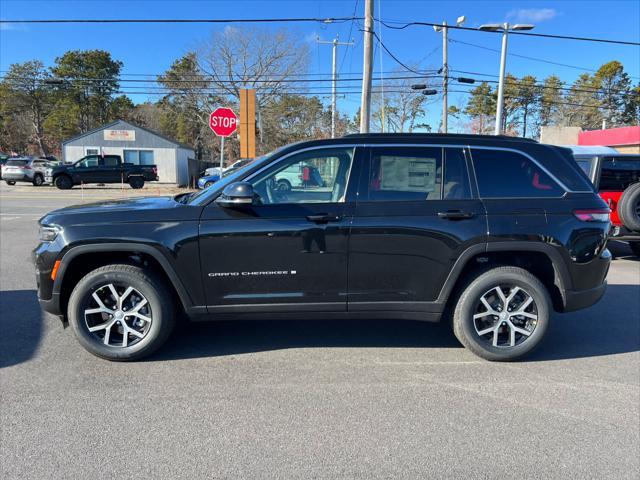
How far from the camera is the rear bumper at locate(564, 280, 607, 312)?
3654mm

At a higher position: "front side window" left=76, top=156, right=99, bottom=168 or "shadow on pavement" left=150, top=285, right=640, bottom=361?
"front side window" left=76, top=156, right=99, bottom=168

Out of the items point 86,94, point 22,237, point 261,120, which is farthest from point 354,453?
point 86,94

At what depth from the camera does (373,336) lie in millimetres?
4242

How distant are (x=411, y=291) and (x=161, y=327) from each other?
2.12 meters

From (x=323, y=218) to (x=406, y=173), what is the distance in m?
0.85

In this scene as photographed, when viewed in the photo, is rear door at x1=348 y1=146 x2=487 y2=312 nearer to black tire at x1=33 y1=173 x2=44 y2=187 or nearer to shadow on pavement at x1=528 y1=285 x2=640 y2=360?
shadow on pavement at x1=528 y1=285 x2=640 y2=360

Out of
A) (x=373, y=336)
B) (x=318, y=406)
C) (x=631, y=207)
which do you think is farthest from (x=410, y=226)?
(x=631, y=207)

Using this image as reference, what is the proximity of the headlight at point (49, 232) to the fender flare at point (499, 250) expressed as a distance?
10.5ft

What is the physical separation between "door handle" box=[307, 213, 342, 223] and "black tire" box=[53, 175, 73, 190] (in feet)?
85.7

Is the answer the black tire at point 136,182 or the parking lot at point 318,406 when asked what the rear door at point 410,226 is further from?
the black tire at point 136,182

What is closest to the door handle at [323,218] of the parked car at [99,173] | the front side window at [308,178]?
the front side window at [308,178]

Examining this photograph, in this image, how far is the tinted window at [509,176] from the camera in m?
3.62

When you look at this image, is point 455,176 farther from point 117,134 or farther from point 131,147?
point 117,134

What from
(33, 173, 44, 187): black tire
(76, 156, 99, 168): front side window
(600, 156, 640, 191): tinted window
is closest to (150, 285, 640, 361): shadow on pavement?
(600, 156, 640, 191): tinted window
